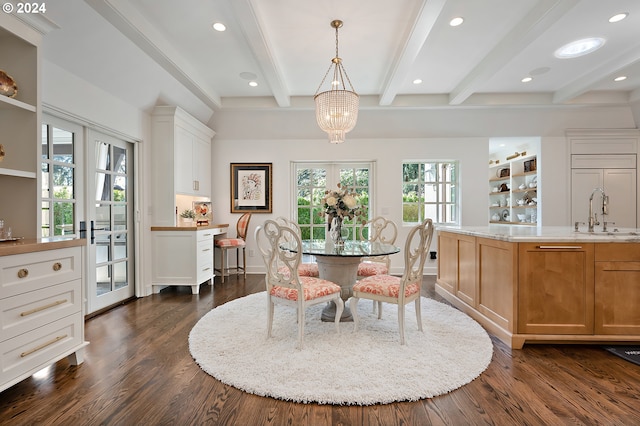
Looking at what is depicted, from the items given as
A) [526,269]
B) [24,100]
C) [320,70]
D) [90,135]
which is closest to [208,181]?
[90,135]

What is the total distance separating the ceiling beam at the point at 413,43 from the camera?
8.25 ft

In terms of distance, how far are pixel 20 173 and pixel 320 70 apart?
3.16 meters

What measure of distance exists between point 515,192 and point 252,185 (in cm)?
561

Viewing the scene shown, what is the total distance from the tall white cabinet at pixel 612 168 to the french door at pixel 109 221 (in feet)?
22.0

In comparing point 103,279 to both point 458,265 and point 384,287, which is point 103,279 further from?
point 458,265

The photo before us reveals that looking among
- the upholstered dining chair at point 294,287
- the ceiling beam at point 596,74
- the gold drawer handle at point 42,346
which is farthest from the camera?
the ceiling beam at point 596,74

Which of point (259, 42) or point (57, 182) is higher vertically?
point (259, 42)

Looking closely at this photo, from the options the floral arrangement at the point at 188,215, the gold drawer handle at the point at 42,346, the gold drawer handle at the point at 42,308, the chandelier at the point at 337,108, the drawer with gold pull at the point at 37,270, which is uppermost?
the chandelier at the point at 337,108

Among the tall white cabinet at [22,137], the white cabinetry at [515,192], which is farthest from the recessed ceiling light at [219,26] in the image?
the white cabinetry at [515,192]

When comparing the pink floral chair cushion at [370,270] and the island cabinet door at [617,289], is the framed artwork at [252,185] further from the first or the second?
the island cabinet door at [617,289]

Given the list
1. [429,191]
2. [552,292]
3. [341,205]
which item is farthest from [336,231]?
[429,191]

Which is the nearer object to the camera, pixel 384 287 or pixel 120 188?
pixel 384 287

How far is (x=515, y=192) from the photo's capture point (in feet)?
22.2

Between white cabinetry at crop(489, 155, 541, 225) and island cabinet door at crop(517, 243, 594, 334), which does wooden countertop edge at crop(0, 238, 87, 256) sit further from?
white cabinetry at crop(489, 155, 541, 225)
